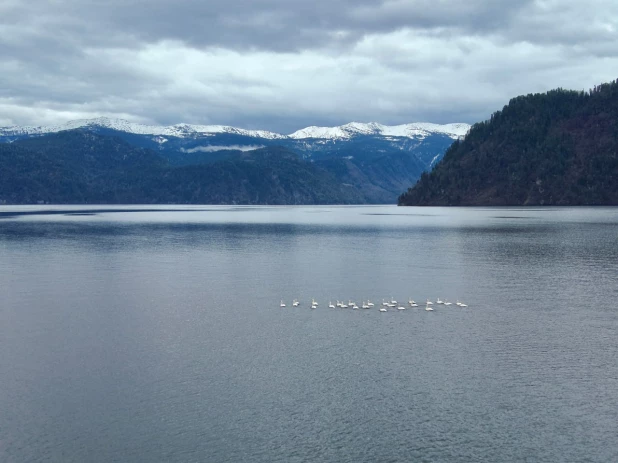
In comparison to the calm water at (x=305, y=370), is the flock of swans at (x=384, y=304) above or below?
above

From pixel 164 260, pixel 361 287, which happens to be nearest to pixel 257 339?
pixel 361 287

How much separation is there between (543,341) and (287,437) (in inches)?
1451

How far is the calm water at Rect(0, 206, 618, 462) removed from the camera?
42.9 metres

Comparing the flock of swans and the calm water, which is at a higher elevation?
the flock of swans

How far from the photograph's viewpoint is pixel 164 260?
150375 millimetres

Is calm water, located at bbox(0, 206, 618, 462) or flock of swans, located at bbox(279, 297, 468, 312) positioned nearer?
calm water, located at bbox(0, 206, 618, 462)

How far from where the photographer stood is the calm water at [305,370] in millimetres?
42875

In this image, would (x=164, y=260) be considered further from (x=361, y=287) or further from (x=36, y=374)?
(x=36, y=374)

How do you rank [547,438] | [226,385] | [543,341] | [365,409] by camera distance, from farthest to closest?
[543,341] < [226,385] < [365,409] < [547,438]

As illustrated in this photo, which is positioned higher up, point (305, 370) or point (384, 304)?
point (384, 304)

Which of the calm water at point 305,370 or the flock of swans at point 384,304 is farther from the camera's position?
the flock of swans at point 384,304

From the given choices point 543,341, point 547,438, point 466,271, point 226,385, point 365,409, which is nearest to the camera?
point 547,438

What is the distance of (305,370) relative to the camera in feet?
192

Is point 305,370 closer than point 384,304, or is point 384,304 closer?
point 305,370
